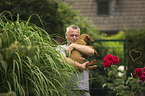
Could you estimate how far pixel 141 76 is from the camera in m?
3.54

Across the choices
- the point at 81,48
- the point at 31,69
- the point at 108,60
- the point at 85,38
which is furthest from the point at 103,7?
the point at 31,69

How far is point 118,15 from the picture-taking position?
13.1 metres

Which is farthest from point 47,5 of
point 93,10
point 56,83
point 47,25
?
point 93,10

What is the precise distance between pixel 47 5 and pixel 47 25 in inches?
17.5

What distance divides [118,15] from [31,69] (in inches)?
451

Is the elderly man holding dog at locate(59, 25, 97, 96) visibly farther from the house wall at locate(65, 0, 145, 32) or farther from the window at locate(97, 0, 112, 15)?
the window at locate(97, 0, 112, 15)

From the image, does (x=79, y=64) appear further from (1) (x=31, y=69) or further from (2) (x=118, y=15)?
(2) (x=118, y=15)

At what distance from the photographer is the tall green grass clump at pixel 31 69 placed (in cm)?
216

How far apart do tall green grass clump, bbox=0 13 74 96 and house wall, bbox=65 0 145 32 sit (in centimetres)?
1028

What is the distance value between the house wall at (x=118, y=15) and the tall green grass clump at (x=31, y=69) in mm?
10275

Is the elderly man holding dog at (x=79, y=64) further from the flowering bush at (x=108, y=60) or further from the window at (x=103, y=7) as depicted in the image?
the window at (x=103, y=7)

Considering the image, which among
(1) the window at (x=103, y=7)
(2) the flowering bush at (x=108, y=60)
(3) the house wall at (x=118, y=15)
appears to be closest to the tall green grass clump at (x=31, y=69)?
(2) the flowering bush at (x=108, y=60)

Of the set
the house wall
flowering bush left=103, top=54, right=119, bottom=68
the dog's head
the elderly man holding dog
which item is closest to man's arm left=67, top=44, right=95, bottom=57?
the elderly man holding dog

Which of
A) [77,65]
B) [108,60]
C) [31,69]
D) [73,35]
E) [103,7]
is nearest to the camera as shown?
[31,69]
